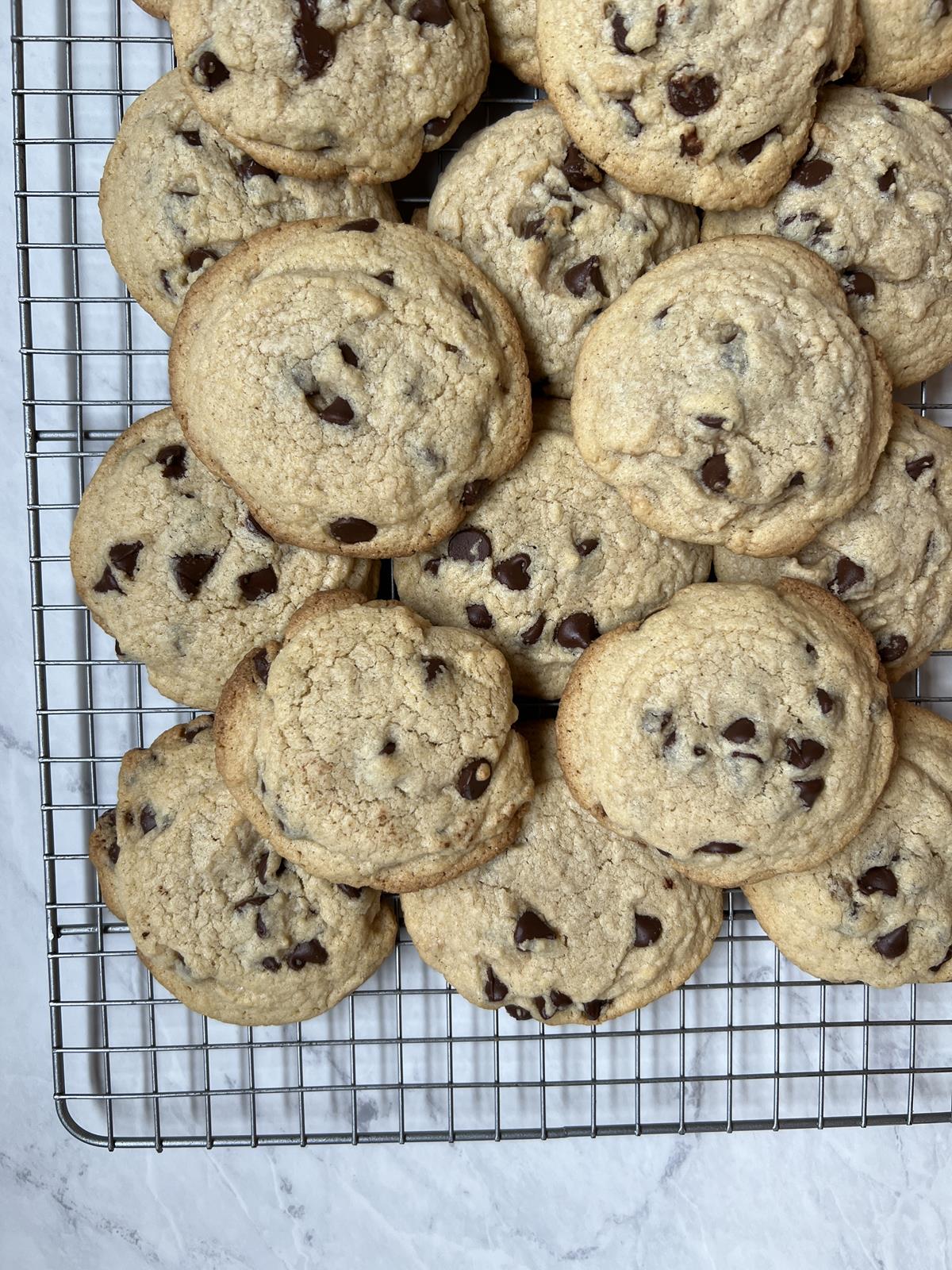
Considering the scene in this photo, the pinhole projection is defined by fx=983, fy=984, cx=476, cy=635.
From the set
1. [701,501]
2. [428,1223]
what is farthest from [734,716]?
[428,1223]

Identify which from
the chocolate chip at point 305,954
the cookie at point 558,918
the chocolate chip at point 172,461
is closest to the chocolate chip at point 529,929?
the cookie at point 558,918

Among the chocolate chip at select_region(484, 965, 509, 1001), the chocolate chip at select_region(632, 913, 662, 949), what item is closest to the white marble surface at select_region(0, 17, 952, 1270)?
the chocolate chip at select_region(484, 965, 509, 1001)

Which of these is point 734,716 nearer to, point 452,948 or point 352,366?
point 452,948

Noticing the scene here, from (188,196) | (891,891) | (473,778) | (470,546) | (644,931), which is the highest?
(188,196)

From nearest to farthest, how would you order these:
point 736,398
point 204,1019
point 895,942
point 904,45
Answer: point 736,398 < point 904,45 < point 895,942 < point 204,1019

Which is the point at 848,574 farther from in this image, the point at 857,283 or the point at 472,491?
the point at 472,491

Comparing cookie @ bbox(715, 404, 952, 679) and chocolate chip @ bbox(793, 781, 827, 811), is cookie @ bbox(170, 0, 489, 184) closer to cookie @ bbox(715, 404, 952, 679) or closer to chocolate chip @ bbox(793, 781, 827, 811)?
cookie @ bbox(715, 404, 952, 679)

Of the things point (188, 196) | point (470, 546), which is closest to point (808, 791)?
point (470, 546)
